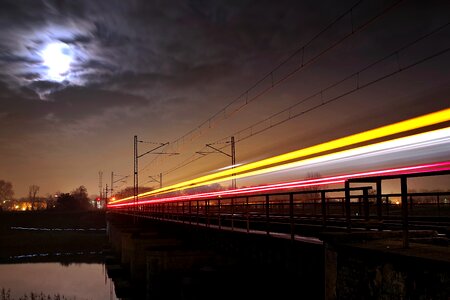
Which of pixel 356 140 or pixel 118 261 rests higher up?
pixel 356 140

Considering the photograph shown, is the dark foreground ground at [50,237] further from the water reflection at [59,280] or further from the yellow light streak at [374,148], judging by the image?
the yellow light streak at [374,148]

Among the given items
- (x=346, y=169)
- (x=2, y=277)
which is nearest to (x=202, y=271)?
(x=346, y=169)

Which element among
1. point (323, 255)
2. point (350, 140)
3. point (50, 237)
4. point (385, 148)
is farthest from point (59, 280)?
point (50, 237)

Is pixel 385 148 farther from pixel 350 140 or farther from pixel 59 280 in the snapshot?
pixel 59 280

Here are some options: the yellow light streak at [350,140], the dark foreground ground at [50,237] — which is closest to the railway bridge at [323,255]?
the yellow light streak at [350,140]

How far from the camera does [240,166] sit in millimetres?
32562

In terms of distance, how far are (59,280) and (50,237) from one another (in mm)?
42273

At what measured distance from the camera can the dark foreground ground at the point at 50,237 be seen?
66.1 metres

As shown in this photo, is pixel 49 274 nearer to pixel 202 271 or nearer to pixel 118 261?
pixel 118 261

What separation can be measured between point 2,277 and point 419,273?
47.7 meters

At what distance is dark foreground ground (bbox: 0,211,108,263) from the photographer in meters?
66.1

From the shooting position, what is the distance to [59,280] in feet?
146

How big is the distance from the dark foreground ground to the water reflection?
7.77m

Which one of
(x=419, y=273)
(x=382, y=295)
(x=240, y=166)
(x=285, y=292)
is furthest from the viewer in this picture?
(x=240, y=166)
